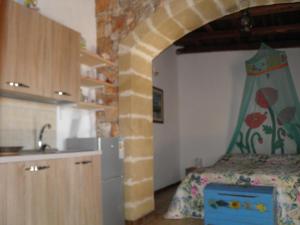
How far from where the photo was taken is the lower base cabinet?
1775 mm

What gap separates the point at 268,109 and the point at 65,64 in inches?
143

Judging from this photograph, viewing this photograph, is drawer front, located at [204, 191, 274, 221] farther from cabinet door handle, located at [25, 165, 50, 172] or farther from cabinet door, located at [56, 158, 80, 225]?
cabinet door handle, located at [25, 165, 50, 172]

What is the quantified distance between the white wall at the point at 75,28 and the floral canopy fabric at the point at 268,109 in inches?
107

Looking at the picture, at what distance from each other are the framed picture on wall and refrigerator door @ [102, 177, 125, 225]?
7.58 ft

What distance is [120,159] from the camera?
126 inches

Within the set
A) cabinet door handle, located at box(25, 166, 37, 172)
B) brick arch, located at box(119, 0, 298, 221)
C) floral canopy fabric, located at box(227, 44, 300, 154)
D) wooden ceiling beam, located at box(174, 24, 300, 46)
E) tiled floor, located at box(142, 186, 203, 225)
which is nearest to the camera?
cabinet door handle, located at box(25, 166, 37, 172)

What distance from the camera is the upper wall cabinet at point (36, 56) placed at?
6.76 ft

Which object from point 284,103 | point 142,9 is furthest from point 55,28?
point 284,103

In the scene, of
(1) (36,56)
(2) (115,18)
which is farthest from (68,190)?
(2) (115,18)

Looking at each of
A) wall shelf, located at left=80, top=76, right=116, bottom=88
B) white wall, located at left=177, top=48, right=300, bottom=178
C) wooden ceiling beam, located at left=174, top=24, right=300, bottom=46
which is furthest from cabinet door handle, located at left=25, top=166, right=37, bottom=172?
white wall, located at left=177, top=48, right=300, bottom=178

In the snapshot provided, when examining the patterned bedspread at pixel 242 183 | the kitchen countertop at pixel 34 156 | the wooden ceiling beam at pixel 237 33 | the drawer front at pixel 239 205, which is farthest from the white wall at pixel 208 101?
the kitchen countertop at pixel 34 156

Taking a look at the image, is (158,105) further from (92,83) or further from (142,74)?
(92,83)

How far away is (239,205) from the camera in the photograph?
3137mm

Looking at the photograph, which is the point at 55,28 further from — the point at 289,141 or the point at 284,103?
the point at 289,141
